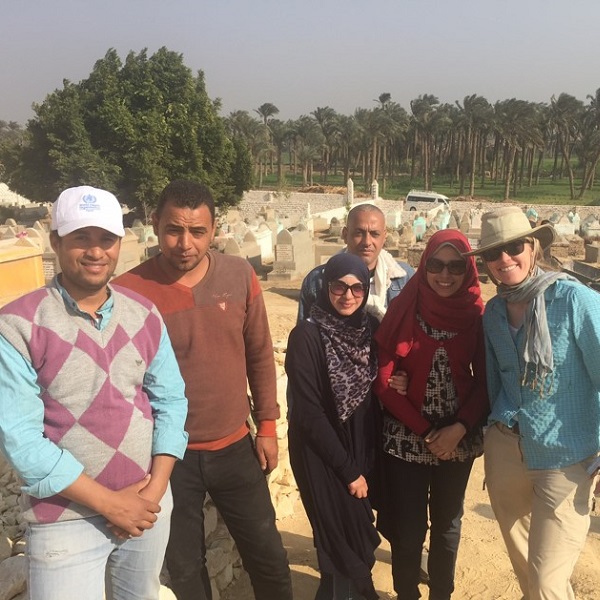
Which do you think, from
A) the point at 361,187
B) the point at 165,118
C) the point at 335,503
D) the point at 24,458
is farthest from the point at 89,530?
the point at 361,187

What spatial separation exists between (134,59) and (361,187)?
78.4 feet

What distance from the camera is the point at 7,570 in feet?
8.75

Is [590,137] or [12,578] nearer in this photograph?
[12,578]

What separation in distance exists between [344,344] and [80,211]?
1267 millimetres

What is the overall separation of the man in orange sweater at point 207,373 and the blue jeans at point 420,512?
0.59m

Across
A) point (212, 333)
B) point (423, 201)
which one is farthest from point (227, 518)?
point (423, 201)

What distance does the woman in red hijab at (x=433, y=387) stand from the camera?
2.55 m

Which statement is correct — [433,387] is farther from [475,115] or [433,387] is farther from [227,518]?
[475,115]

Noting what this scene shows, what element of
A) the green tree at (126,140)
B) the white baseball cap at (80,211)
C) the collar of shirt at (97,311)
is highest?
the green tree at (126,140)

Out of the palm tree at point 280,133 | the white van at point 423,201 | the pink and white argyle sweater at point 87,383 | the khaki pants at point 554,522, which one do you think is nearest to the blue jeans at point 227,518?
the pink and white argyle sweater at point 87,383

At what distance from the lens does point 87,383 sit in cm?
183

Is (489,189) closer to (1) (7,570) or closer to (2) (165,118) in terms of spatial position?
(2) (165,118)

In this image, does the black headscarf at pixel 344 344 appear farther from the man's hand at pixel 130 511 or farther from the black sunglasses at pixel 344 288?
A: the man's hand at pixel 130 511

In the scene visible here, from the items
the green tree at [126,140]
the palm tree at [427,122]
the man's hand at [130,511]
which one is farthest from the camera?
the palm tree at [427,122]
